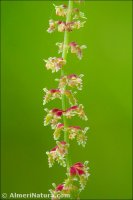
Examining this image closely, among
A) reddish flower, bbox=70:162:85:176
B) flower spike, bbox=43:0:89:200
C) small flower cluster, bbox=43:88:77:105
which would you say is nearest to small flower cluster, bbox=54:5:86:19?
flower spike, bbox=43:0:89:200

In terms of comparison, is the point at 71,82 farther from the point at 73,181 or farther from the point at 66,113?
the point at 73,181

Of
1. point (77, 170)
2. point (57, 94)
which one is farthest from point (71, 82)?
point (77, 170)

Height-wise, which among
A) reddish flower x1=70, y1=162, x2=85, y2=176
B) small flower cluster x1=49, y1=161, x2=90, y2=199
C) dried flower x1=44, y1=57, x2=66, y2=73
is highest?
dried flower x1=44, y1=57, x2=66, y2=73

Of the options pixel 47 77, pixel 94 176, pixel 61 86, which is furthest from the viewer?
pixel 47 77

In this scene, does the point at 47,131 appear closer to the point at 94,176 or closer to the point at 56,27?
the point at 94,176

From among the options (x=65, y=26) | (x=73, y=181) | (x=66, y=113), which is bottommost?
(x=73, y=181)

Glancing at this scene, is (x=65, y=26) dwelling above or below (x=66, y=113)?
above

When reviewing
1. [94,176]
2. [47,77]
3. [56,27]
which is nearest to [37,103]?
[47,77]

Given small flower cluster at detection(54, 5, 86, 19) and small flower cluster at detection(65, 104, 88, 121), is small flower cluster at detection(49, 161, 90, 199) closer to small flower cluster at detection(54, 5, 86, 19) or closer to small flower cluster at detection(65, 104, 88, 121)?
small flower cluster at detection(65, 104, 88, 121)

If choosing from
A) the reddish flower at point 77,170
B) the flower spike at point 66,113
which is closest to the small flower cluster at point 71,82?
the flower spike at point 66,113

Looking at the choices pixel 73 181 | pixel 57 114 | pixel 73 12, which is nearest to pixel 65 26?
pixel 73 12

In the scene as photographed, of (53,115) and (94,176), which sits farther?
(94,176)
